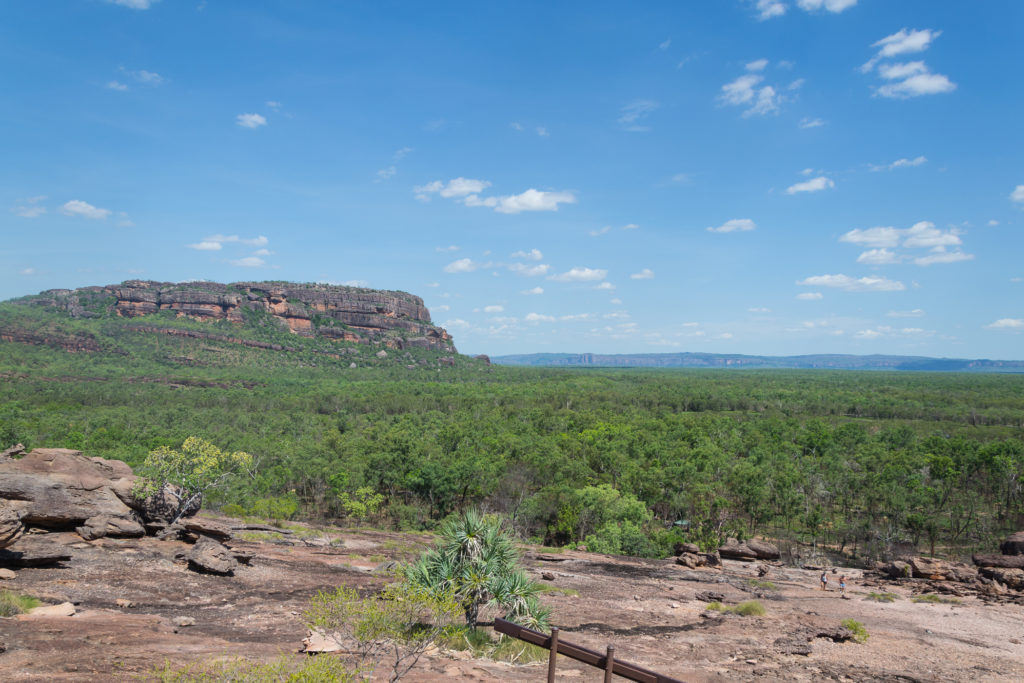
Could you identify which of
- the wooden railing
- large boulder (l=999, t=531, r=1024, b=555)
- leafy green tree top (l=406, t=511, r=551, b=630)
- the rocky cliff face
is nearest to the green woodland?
large boulder (l=999, t=531, r=1024, b=555)

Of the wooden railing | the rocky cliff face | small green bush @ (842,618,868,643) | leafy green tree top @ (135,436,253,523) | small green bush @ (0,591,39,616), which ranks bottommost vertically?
small green bush @ (842,618,868,643)

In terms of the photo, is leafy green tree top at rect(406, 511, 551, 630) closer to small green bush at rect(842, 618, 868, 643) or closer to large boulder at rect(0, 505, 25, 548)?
large boulder at rect(0, 505, 25, 548)

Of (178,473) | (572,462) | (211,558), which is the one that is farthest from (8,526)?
(572,462)

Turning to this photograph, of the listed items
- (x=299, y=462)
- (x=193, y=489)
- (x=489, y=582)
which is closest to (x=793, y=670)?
(x=489, y=582)

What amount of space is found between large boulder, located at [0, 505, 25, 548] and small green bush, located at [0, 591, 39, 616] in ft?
5.62

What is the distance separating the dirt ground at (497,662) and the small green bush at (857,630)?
0.96 feet

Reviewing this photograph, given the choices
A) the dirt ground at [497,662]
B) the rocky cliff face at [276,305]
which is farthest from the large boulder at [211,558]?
the rocky cliff face at [276,305]

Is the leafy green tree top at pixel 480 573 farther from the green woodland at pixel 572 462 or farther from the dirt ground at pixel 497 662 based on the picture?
the green woodland at pixel 572 462

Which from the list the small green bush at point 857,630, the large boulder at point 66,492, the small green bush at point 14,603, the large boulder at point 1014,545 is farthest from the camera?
the large boulder at point 1014,545

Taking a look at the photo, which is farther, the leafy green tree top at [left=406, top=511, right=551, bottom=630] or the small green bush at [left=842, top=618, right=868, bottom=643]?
the small green bush at [left=842, top=618, right=868, bottom=643]

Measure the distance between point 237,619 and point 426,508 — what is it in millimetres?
32814

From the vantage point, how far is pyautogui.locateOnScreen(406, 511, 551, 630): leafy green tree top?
14.2 meters

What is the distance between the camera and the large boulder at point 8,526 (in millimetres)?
14406

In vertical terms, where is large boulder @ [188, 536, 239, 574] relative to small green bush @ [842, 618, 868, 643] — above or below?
above
